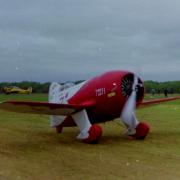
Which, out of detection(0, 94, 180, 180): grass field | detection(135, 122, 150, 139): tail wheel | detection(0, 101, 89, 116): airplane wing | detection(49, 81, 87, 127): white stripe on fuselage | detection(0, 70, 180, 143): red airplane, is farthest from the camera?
detection(49, 81, 87, 127): white stripe on fuselage

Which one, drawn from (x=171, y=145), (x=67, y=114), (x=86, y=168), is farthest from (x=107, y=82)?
(x=86, y=168)

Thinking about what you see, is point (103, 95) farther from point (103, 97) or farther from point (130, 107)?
point (130, 107)

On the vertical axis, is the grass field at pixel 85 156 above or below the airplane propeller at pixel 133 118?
below

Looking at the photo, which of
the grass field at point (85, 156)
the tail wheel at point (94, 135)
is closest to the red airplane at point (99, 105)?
the tail wheel at point (94, 135)

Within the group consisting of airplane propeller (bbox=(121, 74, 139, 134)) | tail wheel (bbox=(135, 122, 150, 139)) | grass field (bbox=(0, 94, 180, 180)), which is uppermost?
airplane propeller (bbox=(121, 74, 139, 134))

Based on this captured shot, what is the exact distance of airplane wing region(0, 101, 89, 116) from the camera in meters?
12.7

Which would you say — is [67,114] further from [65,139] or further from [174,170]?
[174,170]

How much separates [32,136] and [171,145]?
481cm

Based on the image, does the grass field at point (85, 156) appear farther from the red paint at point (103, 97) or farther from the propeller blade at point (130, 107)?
the red paint at point (103, 97)

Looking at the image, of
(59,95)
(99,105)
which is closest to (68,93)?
(59,95)

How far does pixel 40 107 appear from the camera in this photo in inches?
525

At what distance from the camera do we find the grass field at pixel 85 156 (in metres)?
8.73

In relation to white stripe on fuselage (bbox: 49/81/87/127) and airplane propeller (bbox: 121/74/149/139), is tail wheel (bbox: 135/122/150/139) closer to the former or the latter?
airplane propeller (bbox: 121/74/149/139)

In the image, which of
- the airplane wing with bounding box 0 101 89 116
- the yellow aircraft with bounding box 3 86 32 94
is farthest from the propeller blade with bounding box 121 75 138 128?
the yellow aircraft with bounding box 3 86 32 94
